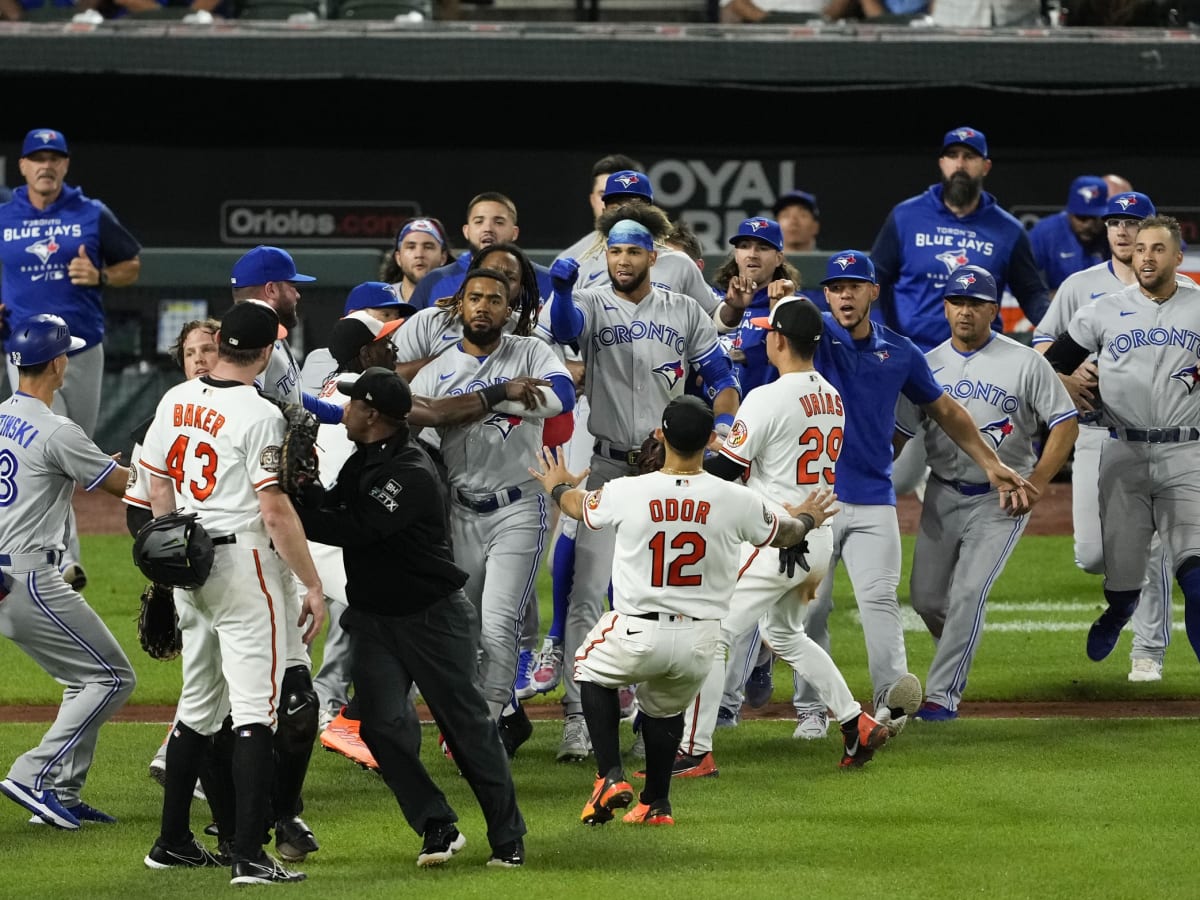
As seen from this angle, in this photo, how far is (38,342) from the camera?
5871 mm

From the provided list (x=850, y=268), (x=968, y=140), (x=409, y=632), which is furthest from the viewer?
(x=968, y=140)

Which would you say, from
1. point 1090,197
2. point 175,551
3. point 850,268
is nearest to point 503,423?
point 850,268

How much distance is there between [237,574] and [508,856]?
1.11 m

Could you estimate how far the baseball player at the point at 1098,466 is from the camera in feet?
27.5

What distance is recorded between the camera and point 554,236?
14773mm

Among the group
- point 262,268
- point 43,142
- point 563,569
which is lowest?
point 563,569

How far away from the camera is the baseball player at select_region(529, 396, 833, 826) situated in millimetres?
5578

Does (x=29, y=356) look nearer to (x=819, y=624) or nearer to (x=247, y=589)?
(x=247, y=589)

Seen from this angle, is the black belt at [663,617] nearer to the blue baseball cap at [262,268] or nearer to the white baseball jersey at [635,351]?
the white baseball jersey at [635,351]

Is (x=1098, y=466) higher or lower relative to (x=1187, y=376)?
lower

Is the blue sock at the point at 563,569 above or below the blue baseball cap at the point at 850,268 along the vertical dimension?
below

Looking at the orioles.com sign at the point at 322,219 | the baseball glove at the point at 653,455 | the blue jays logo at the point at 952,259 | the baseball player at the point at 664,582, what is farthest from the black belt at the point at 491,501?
the orioles.com sign at the point at 322,219

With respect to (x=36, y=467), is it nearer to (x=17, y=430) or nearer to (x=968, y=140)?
(x=17, y=430)

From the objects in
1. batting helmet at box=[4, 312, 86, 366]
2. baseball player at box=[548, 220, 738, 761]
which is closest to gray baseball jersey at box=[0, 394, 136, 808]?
batting helmet at box=[4, 312, 86, 366]
